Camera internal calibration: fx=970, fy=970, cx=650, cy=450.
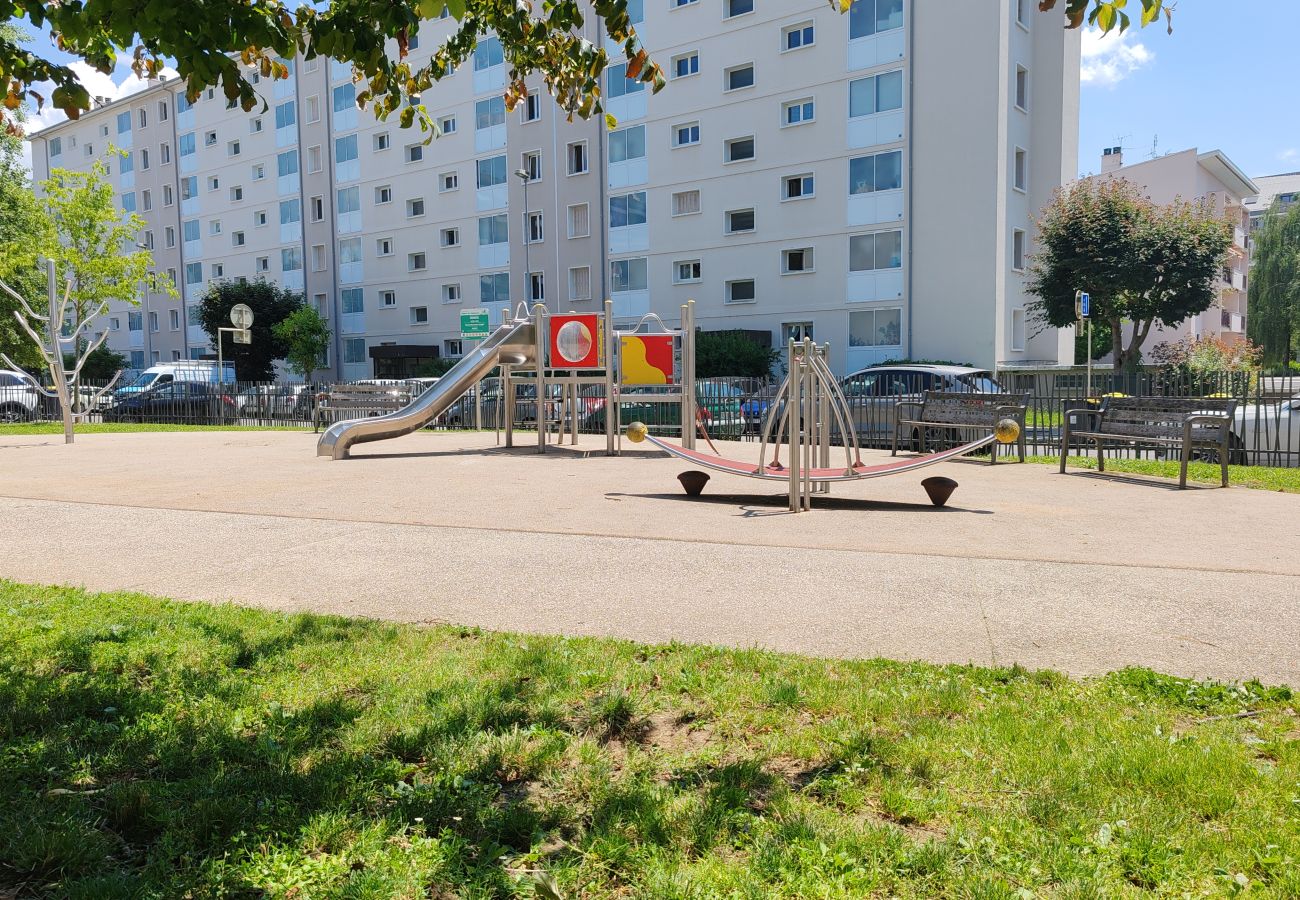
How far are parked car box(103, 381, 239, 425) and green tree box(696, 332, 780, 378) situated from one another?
1516cm

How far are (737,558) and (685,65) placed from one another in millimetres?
35433

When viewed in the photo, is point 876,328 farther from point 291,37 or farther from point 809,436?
point 291,37

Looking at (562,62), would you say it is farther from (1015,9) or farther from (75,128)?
(75,128)

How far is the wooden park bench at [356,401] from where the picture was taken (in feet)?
73.0

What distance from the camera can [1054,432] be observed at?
1741cm

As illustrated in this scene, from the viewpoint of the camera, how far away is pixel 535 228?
43312 mm

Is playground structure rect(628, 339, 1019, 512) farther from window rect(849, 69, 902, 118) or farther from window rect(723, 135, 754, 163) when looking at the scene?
window rect(723, 135, 754, 163)

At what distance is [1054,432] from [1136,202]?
1769 centimetres

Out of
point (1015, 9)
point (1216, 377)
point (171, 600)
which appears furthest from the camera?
point (1015, 9)

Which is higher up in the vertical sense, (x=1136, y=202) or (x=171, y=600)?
(x=1136, y=202)

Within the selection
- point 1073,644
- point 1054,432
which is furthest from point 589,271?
point 1073,644

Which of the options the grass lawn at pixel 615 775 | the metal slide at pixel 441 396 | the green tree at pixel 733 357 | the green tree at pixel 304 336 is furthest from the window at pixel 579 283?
the grass lawn at pixel 615 775

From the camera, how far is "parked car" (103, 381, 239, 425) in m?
28.6

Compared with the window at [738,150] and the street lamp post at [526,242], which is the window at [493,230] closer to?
the street lamp post at [526,242]
